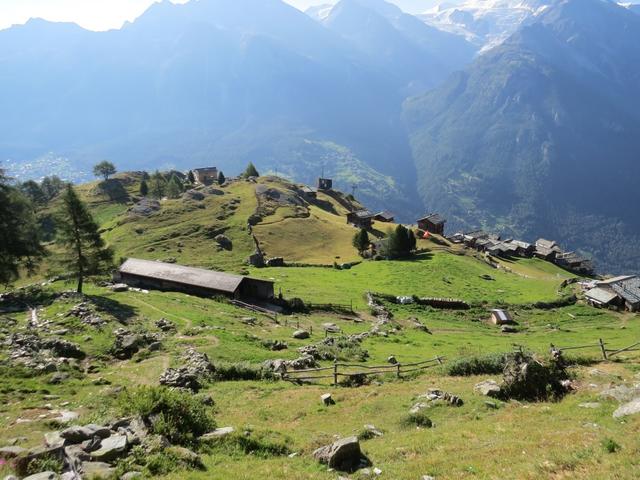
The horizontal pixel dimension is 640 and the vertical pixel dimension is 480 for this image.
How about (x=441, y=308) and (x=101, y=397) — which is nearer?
(x=101, y=397)

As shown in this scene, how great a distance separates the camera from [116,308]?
46094 mm

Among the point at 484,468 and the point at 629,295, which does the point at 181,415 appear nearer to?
the point at 484,468

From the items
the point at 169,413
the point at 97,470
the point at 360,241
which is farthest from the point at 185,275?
the point at 360,241

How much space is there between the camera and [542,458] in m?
16.4

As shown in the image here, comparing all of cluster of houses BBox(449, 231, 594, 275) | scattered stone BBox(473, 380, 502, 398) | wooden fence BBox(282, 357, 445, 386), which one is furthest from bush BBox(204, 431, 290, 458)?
cluster of houses BBox(449, 231, 594, 275)

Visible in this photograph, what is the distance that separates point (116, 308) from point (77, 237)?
1463 cm

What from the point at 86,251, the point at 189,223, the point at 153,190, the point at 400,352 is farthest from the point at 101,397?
the point at 153,190

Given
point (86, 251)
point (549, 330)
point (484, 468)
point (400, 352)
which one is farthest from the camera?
point (549, 330)

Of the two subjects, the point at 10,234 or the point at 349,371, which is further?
the point at 10,234

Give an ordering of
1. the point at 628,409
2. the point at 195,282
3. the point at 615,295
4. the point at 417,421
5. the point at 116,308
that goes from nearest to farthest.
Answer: the point at 628,409, the point at 417,421, the point at 116,308, the point at 195,282, the point at 615,295

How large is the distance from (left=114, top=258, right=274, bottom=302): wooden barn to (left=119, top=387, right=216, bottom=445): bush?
40.9 metres

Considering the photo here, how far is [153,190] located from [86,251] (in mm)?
141254

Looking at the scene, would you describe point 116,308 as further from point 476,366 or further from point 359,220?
point 359,220

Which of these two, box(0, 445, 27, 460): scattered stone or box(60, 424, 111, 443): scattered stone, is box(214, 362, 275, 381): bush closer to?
box(60, 424, 111, 443): scattered stone
